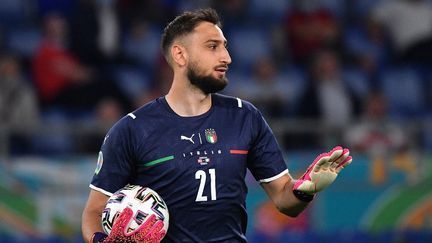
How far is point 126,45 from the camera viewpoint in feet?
40.8

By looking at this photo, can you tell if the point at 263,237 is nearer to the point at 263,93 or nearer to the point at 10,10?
the point at 263,93

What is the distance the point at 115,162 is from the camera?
5.88 meters

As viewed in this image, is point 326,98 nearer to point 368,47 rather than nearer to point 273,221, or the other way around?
point 273,221

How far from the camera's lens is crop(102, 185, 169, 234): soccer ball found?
5555mm

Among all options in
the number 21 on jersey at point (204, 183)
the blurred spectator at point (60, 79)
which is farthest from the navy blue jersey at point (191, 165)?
the blurred spectator at point (60, 79)

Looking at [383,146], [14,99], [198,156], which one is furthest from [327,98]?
[198,156]

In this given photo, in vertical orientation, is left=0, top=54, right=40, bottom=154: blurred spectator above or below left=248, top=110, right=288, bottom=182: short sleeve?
below

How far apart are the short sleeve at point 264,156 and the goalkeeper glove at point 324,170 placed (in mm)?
321

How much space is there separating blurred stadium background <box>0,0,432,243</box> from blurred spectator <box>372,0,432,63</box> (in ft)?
0.04

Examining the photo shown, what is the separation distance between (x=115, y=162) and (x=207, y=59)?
74cm

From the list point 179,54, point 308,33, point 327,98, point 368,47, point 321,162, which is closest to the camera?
point 321,162

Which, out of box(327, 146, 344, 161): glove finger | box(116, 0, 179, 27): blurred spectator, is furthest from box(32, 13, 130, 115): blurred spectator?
box(327, 146, 344, 161): glove finger

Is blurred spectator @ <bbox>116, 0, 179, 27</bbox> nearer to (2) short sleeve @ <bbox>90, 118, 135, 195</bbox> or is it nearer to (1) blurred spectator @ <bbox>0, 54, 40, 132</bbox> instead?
(1) blurred spectator @ <bbox>0, 54, 40, 132</bbox>

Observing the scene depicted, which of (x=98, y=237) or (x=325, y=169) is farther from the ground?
(x=325, y=169)
